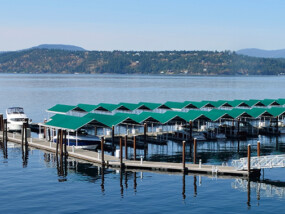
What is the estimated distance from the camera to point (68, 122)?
2699 inches

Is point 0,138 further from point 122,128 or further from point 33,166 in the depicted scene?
point 122,128

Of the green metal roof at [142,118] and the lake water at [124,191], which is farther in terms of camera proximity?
the green metal roof at [142,118]

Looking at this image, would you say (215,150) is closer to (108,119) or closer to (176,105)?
(108,119)

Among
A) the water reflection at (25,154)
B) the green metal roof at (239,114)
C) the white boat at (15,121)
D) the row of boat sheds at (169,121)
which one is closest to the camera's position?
the water reflection at (25,154)

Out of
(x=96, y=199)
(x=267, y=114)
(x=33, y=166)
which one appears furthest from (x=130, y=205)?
(x=267, y=114)

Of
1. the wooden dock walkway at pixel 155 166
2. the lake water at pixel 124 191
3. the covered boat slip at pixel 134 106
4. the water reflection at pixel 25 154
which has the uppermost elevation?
the covered boat slip at pixel 134 106

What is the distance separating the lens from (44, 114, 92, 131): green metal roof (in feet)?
218

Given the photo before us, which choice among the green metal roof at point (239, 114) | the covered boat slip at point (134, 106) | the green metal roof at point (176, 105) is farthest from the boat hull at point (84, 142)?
the green metal roof at point (176, 105)

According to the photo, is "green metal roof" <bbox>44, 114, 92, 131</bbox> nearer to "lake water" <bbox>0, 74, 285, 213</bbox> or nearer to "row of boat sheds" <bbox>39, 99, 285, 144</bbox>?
"row of boat sheds" <bbox>39, 99, 285, 144</bbox>

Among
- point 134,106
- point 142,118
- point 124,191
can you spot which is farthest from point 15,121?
point 124,191

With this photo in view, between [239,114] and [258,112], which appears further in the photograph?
[258,112]

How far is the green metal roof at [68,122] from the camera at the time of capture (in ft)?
218

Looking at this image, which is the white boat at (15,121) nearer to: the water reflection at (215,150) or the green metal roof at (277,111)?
the water reflection at (215,150)

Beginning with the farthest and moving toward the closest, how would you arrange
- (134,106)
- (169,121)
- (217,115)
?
(134,106)
(217,115)
(169,121)
